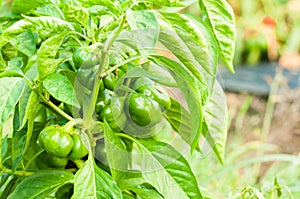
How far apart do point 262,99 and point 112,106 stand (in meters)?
2.87

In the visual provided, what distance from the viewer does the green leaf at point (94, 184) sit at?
885 mm

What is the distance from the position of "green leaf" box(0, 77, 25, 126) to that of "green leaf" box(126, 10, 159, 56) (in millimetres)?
217

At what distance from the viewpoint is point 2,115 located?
0.90 meters

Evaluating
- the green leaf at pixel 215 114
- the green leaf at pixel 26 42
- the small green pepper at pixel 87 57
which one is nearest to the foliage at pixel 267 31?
the green leaf at pixel 215 114

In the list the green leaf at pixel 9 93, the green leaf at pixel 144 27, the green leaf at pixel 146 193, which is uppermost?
the green leaf at pixel 144 27

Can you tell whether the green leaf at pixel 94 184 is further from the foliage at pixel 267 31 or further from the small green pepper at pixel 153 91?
the foliage at pixel 267 31

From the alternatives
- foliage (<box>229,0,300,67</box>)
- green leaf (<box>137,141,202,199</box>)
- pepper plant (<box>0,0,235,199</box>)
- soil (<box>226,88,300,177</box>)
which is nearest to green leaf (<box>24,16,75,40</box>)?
pepper plant (<box>0,0,235,199</box>)

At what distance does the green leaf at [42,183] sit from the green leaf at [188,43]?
0.27 metres

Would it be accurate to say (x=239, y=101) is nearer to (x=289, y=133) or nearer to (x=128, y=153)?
(x=289, y=133)

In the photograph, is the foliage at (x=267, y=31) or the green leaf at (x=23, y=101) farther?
the foliage at (x=267, y=31)

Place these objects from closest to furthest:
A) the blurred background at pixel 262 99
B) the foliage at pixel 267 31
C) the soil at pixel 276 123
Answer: the blurred background at pixel 262 99, the soil at pixel 276 123, the foliage at pixel 267 31

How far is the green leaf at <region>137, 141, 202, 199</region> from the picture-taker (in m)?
0.93

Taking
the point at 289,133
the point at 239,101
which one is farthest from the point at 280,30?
the point at 289,133

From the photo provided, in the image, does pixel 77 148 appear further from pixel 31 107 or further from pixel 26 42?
pixel 26 42
